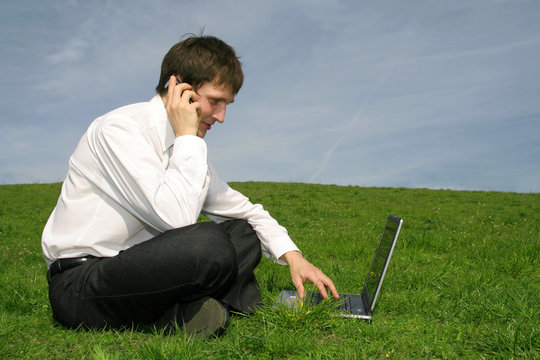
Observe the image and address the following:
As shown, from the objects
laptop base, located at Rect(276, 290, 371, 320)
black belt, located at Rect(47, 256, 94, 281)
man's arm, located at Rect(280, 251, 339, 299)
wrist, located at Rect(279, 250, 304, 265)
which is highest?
wrist, located at Rect(279, 250, 304, 265)

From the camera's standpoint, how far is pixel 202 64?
3.83 m

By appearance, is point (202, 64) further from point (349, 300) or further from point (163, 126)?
point (349, 300)

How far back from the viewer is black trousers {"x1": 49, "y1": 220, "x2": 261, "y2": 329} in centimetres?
306

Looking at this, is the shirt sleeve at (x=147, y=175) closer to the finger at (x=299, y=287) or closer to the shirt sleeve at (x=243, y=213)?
the shirt sleeve at (x=243, y=213)

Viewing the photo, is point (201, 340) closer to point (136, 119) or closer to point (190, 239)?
point (190, 239)

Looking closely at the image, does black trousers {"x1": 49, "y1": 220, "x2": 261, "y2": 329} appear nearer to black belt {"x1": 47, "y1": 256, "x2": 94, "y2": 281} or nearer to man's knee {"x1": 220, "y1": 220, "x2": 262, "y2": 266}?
black belt {"x1": 47, "y1": 256, "x2": 94, "y2": 281}

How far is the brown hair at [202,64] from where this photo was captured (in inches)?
151

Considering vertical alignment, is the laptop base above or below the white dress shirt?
below

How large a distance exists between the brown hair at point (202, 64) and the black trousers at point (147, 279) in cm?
141

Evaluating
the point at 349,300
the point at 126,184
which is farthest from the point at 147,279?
the point at 349,300

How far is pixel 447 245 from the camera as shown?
7871mm

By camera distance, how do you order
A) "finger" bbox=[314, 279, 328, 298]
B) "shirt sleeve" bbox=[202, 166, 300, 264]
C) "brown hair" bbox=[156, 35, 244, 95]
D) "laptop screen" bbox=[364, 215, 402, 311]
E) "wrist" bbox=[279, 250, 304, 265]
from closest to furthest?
"laptop screen" bbox=[364, 215, 402, 311]
"finger" bbox=[314, 279, 328, 298]
"brown hair" bbox=[156, 35, 244, 95]
"wrist" bbox=[279, 250, 304, 265]
"shirt sleeve" bbox=[202, 166, 300, 264]

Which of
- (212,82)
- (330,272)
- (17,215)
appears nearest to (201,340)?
(212,82)

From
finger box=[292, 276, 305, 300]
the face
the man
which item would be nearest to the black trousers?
the man
